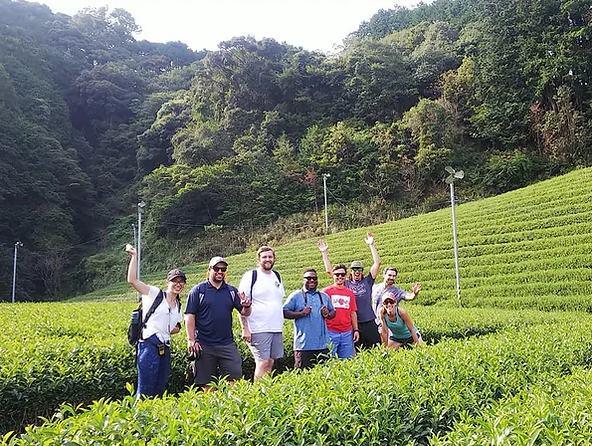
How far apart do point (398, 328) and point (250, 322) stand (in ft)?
5.98

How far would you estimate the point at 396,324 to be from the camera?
5.71 m

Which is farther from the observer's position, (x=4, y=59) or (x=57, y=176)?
(x=4, y=59)

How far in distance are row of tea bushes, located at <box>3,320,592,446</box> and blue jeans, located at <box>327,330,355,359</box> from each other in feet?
4.79

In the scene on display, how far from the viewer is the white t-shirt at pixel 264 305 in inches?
198

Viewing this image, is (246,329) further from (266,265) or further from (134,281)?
(134,281)

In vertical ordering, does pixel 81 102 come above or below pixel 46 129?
above

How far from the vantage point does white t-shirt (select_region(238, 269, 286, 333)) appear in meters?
5.03

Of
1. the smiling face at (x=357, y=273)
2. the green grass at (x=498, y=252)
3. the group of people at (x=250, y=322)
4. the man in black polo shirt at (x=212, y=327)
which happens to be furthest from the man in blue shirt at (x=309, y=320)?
the green grass at (x=498, y=252)

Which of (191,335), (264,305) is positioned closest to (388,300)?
(264,305)

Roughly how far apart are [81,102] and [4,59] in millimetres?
8005

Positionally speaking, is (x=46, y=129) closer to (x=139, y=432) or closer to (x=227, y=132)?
(x=227, y=132)

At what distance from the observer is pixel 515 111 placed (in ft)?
108

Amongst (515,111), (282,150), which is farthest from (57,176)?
(515,111)

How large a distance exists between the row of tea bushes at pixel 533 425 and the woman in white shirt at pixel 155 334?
9.76 ft
